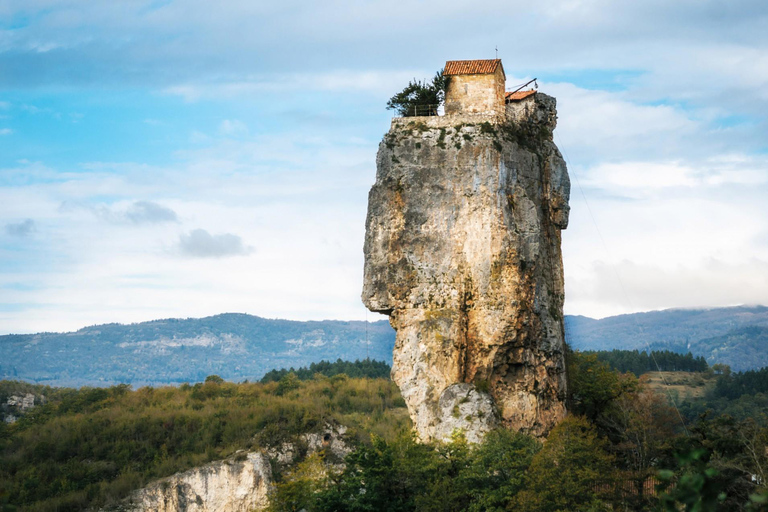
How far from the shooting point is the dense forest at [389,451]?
3056 cm

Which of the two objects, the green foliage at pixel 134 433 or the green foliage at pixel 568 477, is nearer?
the green foliage at pixel 568 477

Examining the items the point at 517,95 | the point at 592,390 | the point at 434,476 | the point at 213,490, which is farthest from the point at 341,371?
the point at 434,476

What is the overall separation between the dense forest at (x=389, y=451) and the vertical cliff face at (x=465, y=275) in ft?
6.63

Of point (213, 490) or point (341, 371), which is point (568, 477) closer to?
point (213, 490)

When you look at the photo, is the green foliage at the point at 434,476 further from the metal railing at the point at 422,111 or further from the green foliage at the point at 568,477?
the metal railing at the point at 422,111

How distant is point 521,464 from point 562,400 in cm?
762

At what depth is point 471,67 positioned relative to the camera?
4106 cm

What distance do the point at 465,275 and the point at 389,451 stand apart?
8.74m

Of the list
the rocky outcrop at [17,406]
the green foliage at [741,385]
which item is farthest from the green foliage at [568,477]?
the green foliage at [741,385]

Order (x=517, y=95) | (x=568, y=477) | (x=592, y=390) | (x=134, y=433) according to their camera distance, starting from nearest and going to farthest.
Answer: (x=568, y=477) < (x=517, y=95) < (x=592, y=390) < (x=134, y=433)

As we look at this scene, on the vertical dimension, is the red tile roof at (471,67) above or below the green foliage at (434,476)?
above

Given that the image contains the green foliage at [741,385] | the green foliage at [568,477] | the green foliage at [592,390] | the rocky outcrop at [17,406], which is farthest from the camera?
the green foliage at [741,385]

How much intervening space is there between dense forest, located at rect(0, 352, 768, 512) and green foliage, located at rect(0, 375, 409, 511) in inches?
4.8

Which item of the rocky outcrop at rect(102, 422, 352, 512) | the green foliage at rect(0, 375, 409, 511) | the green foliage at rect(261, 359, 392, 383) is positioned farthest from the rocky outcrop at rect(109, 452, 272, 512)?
the green foliage at rect(261, 359, 392, 383)
